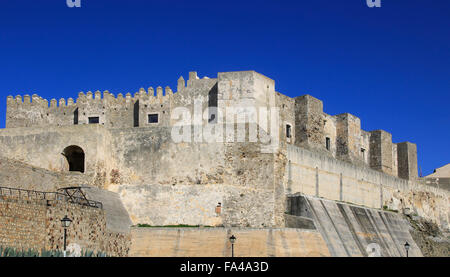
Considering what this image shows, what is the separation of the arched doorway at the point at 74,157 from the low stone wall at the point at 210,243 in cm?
484

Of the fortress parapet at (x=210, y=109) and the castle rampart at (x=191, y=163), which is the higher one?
the fortress parapet at (x=210, y=109)

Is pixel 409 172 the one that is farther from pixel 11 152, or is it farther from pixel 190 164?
pixel 11 152

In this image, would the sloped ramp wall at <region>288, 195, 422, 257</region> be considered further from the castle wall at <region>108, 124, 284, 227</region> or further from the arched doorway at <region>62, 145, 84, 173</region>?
the arched doorway at <region>62, 145, 84, 173</region>

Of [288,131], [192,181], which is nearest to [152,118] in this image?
[192,181]

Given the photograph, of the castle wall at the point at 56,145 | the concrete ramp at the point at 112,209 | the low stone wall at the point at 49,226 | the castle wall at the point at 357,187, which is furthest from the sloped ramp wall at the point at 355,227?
the low stone wall at the point at 49,226

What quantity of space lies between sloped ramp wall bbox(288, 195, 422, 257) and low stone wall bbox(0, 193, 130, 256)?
9.10 meters

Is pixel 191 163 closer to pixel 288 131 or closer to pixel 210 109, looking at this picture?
pixel 210 109

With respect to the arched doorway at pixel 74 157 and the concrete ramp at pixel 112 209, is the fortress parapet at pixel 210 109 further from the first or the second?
the concrete ramp at pixel 112 209

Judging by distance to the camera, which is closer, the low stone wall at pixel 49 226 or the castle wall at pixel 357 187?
the low stone wall at pixel 49 226

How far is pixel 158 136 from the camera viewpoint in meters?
27.4

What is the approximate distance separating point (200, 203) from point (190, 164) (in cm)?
170

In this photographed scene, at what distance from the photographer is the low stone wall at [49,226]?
17.8m

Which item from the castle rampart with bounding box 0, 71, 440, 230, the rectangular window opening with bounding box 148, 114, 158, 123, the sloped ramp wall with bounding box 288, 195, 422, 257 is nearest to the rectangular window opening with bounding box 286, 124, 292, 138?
the castle rampart with bounding box 0, 71, 440, 230

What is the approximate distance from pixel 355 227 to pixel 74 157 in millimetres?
14022
